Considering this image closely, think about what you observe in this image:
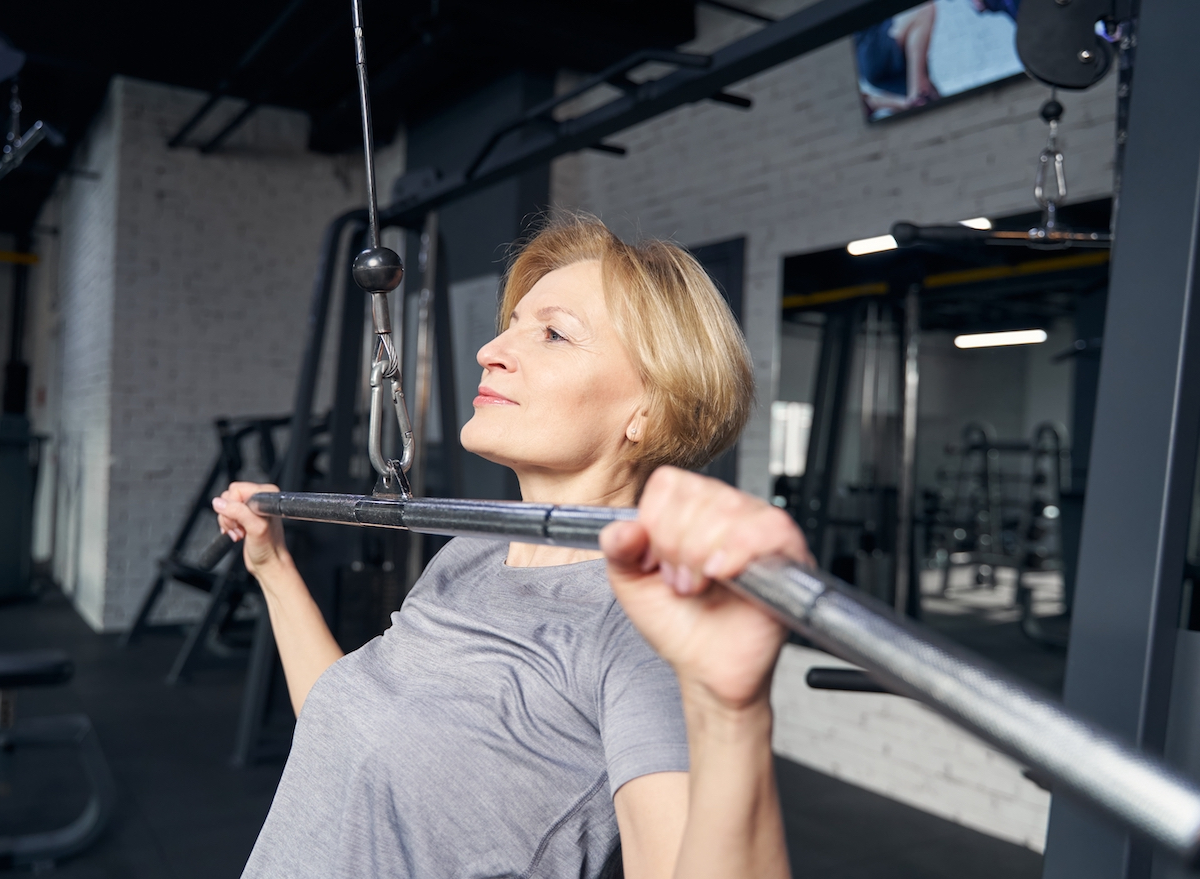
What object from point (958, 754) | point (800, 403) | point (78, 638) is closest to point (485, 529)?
point (958, 754)

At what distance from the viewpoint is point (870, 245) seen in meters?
3.48

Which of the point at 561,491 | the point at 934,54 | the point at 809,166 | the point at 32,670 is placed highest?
the point at 934,54

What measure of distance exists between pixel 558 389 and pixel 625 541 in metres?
0.49

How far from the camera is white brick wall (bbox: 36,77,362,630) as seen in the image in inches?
225

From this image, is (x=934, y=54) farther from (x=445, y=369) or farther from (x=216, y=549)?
(x=216, y=549)

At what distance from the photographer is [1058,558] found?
3170 millimetres

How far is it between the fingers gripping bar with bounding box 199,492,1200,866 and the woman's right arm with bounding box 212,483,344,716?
0.82 m

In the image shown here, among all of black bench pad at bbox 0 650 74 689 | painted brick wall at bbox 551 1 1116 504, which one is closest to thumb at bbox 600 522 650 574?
painted brick wall at bbox 551 1 1116 504

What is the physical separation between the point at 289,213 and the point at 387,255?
19.1ft

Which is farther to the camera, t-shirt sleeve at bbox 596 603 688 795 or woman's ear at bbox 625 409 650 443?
woman's ear at bbox 625 409 650 443

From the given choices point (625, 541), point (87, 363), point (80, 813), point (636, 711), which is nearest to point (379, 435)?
point (636, 711)

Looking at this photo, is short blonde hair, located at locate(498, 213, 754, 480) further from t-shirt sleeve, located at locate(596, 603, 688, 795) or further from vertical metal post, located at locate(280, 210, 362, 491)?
vertical metal post, located at locate(280, 210, 362, 491)

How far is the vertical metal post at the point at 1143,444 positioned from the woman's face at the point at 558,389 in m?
0.51

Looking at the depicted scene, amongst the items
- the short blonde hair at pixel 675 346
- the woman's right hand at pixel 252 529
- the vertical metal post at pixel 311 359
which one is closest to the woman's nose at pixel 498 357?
the short blonde hair at pixel 675 346
